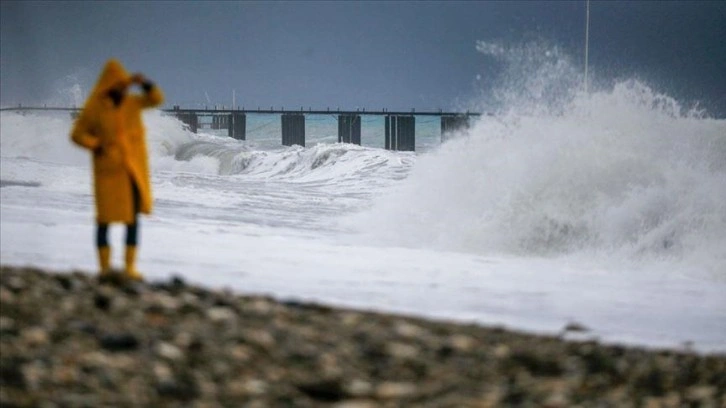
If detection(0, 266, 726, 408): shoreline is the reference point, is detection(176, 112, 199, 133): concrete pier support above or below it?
above

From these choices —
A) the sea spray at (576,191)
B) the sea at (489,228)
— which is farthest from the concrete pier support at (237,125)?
the sea spray at (576,191)

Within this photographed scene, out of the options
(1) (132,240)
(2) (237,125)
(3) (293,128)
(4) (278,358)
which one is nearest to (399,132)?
(3) (293,128)

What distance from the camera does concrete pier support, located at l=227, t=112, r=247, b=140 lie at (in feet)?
204

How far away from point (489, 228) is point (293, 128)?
157 feet

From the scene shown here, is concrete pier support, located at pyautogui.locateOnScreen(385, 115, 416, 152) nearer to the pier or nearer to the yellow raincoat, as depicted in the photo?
the pier

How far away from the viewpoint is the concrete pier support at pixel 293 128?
59.8 meters

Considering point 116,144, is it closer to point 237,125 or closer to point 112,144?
point 112,144

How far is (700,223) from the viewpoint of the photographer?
13219 millimetres

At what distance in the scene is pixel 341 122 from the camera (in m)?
59.8

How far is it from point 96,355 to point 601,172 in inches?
424

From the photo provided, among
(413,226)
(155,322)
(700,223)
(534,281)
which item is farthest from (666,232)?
(155,322)

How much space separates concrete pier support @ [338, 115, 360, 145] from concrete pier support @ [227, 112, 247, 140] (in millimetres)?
5686

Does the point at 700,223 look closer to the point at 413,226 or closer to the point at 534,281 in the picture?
the point at 413,226

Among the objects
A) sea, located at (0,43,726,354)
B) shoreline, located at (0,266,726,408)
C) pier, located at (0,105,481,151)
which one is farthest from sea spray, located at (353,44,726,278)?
pier, located at (0,105,481,151)
